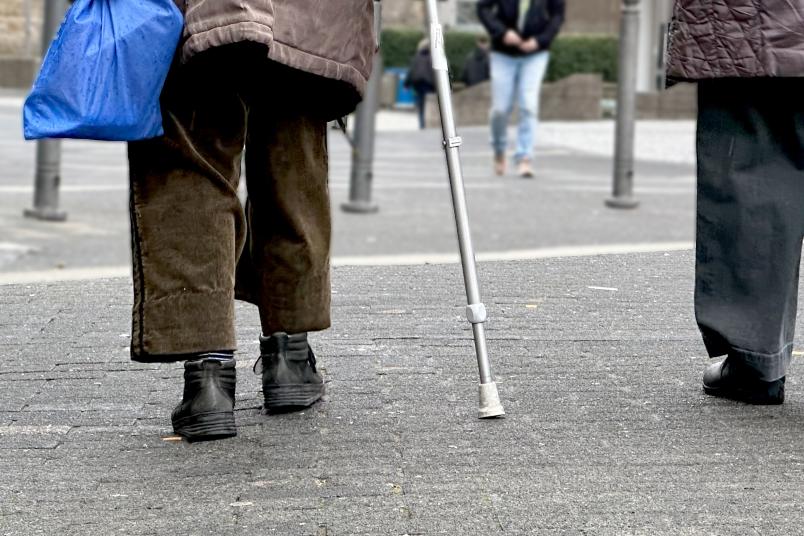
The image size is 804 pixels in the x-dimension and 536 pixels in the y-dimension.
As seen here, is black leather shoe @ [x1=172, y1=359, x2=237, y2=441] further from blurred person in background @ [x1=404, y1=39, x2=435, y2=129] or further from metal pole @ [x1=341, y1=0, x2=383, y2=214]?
blurred person in background @ [x1=404, y1=39, x2=435, y2=129]

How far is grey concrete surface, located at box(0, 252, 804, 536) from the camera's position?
10.0 feet

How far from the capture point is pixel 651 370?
14.5 feet

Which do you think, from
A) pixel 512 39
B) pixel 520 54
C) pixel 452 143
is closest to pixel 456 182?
pixel 452 143

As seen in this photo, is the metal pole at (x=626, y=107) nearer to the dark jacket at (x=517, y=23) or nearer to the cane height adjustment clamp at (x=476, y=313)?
the dark jacket at (x=517, y=23)

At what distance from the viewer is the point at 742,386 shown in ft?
13.1

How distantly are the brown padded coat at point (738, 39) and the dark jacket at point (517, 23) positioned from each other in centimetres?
960

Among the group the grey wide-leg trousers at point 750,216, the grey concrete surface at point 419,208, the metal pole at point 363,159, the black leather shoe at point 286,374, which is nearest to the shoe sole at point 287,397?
the black leather shoe at point 286,374

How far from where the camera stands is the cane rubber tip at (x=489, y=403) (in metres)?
3.76

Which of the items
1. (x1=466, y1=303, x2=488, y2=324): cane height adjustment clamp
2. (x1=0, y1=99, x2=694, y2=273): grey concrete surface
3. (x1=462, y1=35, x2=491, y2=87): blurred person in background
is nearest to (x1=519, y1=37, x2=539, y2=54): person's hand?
(x1=0, y1=99, x2=694, y2=273): grey concrete surface

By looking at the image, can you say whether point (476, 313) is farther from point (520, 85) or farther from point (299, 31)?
point (520, 85)

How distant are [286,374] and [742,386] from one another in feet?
3.77

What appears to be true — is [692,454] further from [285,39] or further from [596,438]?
[285,39]

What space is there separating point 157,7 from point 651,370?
1.82 metres

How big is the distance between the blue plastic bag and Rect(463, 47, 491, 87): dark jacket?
2296 cm
